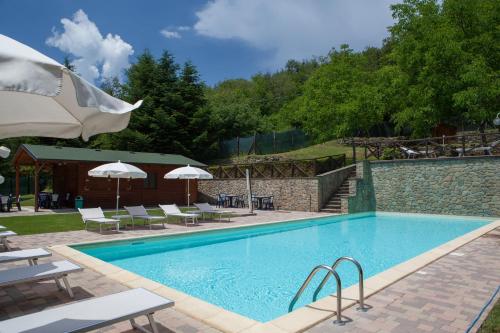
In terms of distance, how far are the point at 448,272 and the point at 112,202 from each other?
19.5 meters

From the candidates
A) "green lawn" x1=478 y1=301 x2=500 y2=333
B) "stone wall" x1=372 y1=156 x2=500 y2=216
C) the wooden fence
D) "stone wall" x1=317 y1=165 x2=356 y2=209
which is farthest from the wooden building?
"green lawn" x1=478 y1=301 x2=500 y2=333

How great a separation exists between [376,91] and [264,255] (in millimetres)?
18298

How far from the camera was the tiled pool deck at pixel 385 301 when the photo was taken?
13.0ft

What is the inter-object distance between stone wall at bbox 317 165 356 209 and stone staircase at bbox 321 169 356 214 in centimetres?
17

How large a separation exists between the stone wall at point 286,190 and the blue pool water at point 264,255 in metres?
4.04

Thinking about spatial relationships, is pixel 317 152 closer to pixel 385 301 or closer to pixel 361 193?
pixel 361 193

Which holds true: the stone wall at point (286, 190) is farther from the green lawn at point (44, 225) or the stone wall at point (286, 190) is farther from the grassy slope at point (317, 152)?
the green lawn at point (44, 225)

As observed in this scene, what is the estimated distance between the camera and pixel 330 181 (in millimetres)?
20469

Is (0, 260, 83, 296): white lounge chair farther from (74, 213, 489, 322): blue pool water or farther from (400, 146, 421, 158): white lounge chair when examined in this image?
(400, 146, 421, 158): white lounge chair

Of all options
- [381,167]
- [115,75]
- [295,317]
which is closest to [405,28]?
[381,167]

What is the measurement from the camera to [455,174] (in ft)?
58.8

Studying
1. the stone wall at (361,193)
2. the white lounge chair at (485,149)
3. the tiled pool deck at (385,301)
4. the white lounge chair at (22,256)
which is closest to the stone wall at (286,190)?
the stone wall at (361,193)

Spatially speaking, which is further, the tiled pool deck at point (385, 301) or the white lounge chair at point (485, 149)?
the white lounge chair at point (485, 149)

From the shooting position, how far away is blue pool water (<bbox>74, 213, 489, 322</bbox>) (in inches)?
264
